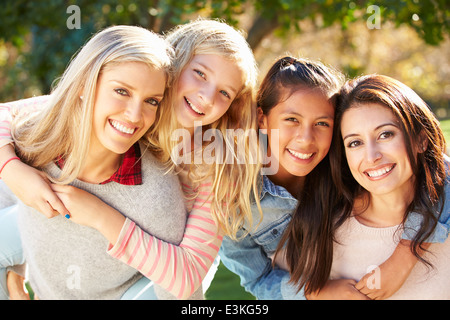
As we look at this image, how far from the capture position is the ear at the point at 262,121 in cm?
242

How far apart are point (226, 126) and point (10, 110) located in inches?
39.8

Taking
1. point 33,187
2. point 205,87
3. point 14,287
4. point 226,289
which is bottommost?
point 226,289

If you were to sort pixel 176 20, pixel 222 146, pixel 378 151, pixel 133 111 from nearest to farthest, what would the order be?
pixel 133 111 → pixel 378 151 → pixel 222 146 → pixel 176 20

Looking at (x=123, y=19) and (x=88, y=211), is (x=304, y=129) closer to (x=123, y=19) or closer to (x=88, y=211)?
(x=88, y=211)

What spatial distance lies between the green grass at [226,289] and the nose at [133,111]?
1481 millimetres

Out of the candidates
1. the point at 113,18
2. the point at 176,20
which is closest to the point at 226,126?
the point at 176,20

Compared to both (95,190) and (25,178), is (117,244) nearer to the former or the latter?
(95,190)

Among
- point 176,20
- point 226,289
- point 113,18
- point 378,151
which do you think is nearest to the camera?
point 378,151

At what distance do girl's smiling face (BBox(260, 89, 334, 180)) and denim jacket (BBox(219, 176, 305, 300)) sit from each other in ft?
0.55

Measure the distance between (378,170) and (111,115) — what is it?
1.12m

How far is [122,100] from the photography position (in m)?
1.94

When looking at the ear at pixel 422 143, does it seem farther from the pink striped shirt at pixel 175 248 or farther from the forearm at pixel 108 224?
the forearm at pixel 108 224

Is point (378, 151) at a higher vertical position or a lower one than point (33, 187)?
higher

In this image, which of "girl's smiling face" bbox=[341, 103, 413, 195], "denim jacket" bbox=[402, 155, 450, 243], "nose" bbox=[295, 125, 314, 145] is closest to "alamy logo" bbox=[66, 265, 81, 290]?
"nose" bbox=[295, 125, 314, 145]
